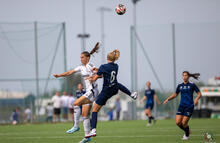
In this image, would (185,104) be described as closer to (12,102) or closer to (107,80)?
(107,80)

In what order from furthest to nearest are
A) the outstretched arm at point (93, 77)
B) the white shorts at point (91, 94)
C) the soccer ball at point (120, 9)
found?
the soccer ball at point (120, 9) < the white shorts at point (91, 94) < the outstretched arm at point (93, 77)

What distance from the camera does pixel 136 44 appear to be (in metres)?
35.1

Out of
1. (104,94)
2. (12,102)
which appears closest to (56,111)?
(12,102)

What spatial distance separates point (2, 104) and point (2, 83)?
1.70 meters

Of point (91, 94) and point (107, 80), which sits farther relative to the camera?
point (91, 94)

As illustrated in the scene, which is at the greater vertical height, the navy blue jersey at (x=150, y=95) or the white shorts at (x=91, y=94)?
the white shorts at (x=91, y=94)

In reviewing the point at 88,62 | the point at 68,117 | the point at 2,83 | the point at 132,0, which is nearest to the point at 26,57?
the point at 2,83

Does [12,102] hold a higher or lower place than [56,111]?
higher

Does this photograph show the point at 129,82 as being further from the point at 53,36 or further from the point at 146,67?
the point at 53,36

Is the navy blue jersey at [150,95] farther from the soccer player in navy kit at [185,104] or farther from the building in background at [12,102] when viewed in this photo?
the soccer player in navy kit at [185,104]

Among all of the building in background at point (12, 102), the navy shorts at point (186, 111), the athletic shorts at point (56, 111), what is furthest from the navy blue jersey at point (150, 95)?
the navy shorts at point (186, 111)

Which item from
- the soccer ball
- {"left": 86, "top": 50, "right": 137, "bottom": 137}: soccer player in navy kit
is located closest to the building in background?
the soccer ball

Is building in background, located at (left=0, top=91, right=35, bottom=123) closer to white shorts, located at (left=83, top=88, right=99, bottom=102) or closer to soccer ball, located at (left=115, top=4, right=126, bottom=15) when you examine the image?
soccer ball, located at (left=115, top=4, right=126, bottom=15)

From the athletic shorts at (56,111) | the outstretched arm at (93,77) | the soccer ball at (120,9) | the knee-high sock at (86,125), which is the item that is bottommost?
the athletic shorts at (56,111)
